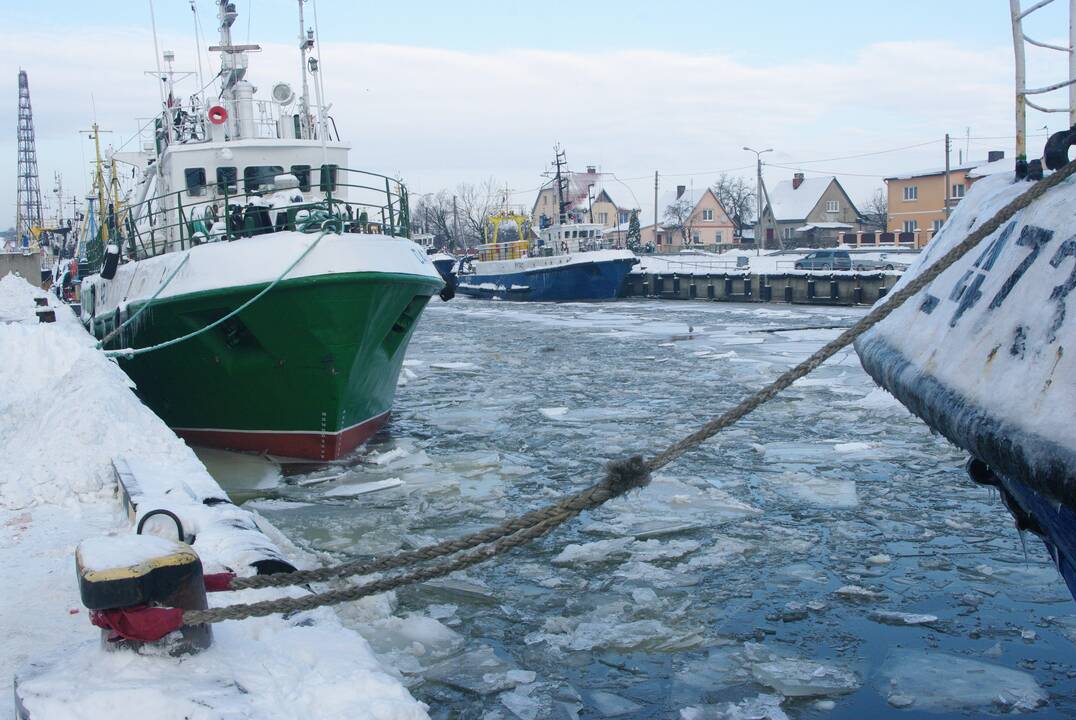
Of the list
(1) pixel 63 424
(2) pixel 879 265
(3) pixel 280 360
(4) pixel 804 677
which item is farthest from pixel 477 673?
(2) pixel 879 265

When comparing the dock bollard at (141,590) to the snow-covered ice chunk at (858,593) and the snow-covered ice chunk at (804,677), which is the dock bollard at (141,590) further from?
the snow-covered ice chunk at (858,593)

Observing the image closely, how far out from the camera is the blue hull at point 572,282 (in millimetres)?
39625

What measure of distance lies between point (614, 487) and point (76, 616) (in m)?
2.36

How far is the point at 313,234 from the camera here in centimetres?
909

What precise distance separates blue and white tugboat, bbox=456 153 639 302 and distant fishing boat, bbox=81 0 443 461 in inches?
1121

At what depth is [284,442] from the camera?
963cm

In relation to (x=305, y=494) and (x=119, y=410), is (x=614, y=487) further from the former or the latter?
(x=305, y=494)

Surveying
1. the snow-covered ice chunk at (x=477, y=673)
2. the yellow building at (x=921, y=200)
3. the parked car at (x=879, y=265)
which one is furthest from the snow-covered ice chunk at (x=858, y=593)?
the yellow building at (x=921, y=200)

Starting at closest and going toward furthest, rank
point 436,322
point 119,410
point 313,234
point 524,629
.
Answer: point 524,629 → point 119,410 → point 313,234 → point 436,322

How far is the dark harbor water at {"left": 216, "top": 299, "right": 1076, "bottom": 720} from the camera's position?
4.43 meters

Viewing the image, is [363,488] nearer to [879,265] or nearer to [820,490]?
[820,490]

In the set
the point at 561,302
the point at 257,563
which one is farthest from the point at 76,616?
the point at 561,302

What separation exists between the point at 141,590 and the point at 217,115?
1048 cm

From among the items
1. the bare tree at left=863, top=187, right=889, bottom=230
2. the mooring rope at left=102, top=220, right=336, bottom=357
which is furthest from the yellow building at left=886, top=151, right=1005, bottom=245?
the mooring rope at left=102, top=220, right=336, bottom=357
